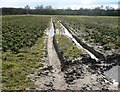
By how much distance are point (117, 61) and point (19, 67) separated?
5.81m

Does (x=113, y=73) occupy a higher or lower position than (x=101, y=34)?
lower

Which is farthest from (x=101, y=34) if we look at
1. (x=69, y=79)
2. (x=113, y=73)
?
(x=69, y=79)

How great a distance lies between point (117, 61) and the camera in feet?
47.7

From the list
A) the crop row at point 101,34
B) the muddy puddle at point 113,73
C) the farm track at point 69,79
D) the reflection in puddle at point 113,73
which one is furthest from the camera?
the crop row at point 101,34

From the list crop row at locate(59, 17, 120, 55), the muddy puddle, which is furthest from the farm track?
crop row at locate(59, 17, 120, 55)

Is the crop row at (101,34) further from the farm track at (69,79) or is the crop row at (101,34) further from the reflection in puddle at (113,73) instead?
the farm track at (69,79)

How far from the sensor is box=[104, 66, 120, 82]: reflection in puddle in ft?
36.9

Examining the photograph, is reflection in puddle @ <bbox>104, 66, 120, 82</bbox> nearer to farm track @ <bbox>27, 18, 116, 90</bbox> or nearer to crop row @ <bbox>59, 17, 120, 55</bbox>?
farm track @ <bbox>27, 18, 116, 90</bbox>

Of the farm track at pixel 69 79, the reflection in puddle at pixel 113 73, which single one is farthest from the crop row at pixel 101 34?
the farm track at pixel 69 79

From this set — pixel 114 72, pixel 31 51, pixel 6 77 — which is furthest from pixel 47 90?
pixel 31 51

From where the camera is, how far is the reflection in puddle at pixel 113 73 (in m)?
11.2

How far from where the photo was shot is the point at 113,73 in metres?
12.0

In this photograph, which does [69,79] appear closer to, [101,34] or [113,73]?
[113,73]

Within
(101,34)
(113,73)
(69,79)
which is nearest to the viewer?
(69,79)
